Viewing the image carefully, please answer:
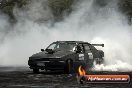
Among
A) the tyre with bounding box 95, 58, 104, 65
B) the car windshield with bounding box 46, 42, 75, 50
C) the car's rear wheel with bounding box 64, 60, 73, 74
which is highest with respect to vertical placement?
the car windshield with bounding box 46, 42, 75, 50

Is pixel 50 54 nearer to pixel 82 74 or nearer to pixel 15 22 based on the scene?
pixel 82 74

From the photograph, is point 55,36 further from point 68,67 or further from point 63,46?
point 68,67

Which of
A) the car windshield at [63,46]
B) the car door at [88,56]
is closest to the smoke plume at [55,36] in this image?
the car door at [88,56]

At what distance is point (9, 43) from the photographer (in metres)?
37.5

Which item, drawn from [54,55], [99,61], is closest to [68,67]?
[54,55]

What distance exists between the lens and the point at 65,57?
70.2 feet

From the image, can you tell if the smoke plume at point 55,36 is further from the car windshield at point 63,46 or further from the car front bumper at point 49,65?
the car front bumper at point 49,65

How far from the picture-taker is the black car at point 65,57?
842 inches

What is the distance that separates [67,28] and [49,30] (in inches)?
63.3

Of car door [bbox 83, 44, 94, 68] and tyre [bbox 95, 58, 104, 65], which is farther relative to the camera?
tyre [bbox 95, 58, 104, 65]

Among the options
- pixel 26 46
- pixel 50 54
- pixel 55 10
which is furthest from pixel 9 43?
pixel 55 10

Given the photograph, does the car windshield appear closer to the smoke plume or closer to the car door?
the car door

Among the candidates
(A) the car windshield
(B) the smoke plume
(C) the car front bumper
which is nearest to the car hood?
(C) the car front bumper

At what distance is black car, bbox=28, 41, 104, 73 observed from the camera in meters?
21.4
